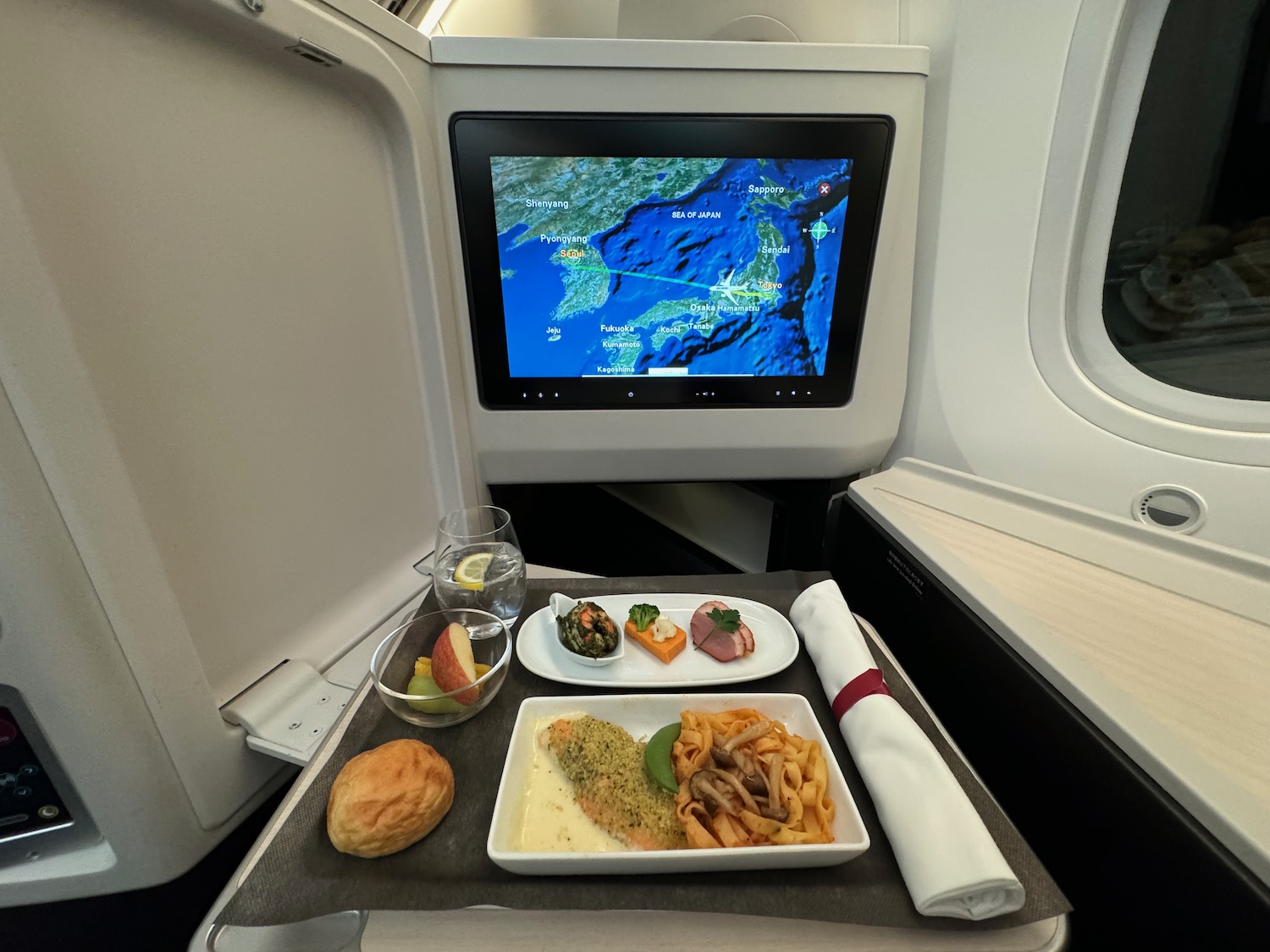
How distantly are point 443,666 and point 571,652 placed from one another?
6.5 inches

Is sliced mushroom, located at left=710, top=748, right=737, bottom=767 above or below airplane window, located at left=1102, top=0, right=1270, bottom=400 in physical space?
below

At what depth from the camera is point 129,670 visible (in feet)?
1.72

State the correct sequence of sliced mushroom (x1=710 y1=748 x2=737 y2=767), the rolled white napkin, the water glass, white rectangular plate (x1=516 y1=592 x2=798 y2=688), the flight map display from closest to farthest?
1. the rolled white napkin
2. sliced mushroom (x1=710 y1=748 x2=737 y2=767)
3. white rectangular plate (x1=516 y1=592 x2=798 y2=688)
4. the water glass
5. the flight map display

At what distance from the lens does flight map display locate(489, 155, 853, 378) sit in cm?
92

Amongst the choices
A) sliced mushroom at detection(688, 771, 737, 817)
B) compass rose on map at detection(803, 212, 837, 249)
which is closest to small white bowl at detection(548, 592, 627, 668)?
sliced mushroom at detection(688, 771, 737, 817)

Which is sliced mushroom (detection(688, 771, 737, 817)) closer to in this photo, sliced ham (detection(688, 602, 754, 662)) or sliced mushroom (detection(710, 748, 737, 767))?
sliced mushroom (detection(710, 748, 737, 767))

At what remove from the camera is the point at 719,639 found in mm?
741

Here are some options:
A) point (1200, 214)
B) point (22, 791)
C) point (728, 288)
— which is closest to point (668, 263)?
point (728, 288)

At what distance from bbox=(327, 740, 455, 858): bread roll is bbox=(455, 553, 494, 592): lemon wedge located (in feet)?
0.85

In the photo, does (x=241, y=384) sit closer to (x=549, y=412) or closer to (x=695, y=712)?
(x=549, y=412)

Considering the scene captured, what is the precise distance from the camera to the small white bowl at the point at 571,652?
2.34 feet

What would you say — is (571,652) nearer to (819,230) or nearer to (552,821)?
(552,821)

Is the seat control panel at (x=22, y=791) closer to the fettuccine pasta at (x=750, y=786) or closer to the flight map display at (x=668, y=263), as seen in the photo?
the fettuccine pasta at (x=750, y=786)

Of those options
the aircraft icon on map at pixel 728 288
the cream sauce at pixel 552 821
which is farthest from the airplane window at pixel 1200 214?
the cream sauce at pixel 552 821
